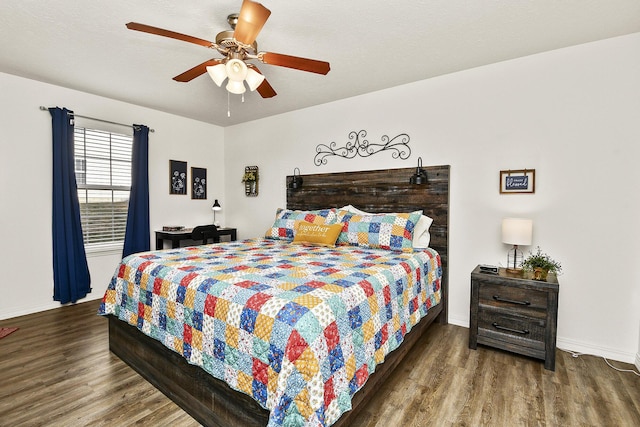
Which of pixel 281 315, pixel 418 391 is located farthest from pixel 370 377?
pixel 281 315

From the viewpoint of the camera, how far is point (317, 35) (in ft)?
7.87

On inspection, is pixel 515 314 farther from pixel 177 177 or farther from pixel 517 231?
pixel 177 177

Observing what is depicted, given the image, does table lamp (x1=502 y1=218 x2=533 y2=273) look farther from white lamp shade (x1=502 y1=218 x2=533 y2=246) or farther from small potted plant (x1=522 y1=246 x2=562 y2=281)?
small potted plant (x1=522 y1=246 x2=562 y2=281)

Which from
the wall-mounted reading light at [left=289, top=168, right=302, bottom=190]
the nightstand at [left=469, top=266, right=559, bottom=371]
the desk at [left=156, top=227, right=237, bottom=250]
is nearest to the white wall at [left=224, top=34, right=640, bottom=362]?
the nightstand at [left=469, top=266, right=559, bottom=371]

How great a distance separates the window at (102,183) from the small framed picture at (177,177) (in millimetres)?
544

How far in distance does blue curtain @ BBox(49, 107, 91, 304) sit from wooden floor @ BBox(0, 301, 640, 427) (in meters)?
0.90

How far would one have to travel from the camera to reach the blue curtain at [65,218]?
3.43m

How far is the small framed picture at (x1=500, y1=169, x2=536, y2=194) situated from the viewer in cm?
276

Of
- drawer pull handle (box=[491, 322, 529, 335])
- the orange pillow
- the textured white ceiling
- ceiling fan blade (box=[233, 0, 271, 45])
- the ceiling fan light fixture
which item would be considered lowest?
drawer pull handle (box=[491, 322, 529, 335])

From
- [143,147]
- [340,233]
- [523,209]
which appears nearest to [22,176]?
[143,147]

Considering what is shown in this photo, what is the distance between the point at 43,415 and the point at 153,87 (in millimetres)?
3044

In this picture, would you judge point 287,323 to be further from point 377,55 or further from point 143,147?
point 143,147

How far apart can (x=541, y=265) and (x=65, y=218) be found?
183 inches

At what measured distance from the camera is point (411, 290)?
7.60 feet
